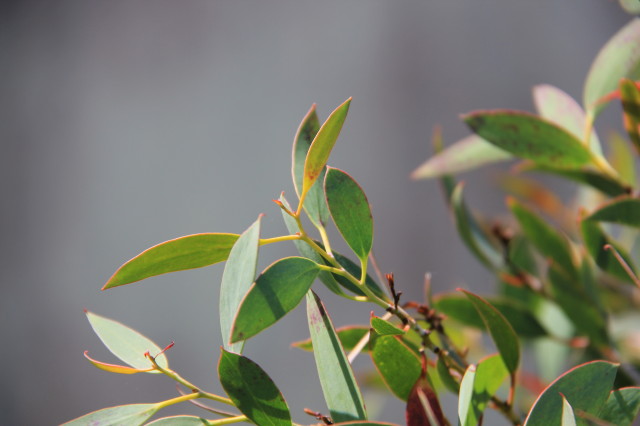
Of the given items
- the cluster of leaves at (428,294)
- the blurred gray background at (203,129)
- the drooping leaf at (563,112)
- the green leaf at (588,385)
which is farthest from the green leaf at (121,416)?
the blurred gray background at (203,129)

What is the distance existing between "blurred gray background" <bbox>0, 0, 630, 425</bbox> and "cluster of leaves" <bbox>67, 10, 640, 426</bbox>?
1068 mm

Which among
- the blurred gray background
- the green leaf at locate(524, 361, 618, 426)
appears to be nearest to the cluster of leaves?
the green leaf at locate(524, 361, 618, 426)

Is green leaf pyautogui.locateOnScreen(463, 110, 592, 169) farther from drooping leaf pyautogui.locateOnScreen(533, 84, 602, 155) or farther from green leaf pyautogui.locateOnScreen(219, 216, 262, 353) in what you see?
green leaf pyautogui.locateOnScreen(219, 216, 262, 353)

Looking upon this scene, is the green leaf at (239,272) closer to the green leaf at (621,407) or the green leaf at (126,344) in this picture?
the green leaf at (126,344)

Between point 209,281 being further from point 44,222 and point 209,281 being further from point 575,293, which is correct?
point 575,293

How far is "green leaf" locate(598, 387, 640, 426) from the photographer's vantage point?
21 centimetres

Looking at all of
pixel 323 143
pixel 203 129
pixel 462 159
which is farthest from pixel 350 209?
pixel 203 129

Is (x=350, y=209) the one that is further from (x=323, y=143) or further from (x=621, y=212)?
(x=621, y=212)

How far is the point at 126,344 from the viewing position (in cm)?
22

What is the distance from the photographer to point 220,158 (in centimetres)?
146

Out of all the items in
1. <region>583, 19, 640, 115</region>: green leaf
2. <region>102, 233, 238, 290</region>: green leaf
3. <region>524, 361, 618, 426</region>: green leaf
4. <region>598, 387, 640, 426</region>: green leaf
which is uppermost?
<region>583, 19, 640, 115</region>: green leaf

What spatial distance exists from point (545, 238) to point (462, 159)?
0.28 feet

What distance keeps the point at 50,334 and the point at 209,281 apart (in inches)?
17.4

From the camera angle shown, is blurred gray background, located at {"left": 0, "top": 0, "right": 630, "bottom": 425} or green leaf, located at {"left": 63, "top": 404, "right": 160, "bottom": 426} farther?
blurred gray background, located at {"left": 0, "top": 0, "right": 630, "bottom": 425}
